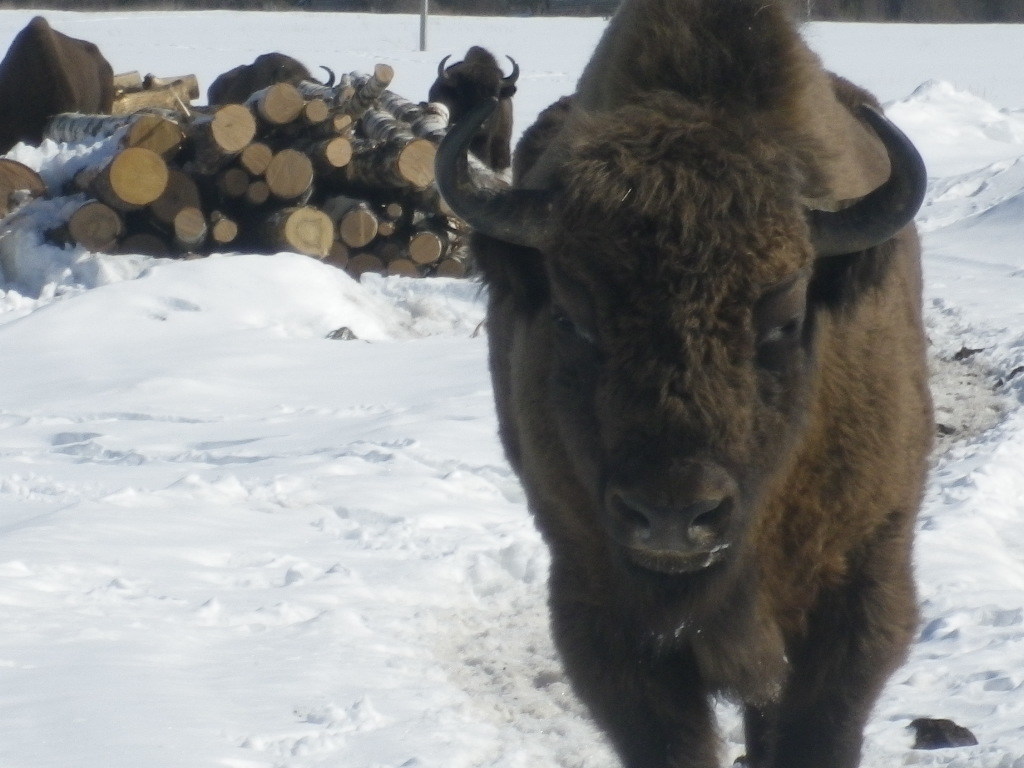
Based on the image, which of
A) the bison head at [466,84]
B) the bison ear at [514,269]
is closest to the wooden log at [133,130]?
the bison head at [466,84]

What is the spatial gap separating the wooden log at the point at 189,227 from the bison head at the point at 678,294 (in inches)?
322

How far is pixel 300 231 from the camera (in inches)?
418

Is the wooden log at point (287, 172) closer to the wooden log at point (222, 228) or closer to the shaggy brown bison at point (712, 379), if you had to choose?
the wooden log at point (222, 228)

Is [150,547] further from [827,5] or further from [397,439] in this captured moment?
[827,5]

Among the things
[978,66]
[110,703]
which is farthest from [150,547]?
[978,66]

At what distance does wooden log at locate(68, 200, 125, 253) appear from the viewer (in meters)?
10.3

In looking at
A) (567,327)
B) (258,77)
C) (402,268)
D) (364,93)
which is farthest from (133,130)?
(567,327)

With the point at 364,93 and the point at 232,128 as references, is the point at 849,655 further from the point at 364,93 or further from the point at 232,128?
the point at 364,93

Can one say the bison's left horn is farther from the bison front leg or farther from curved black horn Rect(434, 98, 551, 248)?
the bison front leg

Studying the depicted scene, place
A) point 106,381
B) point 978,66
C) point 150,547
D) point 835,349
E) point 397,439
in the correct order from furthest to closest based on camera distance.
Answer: point 978,66 < point 106,381 < point 397,439 < point 150,547 < point 835,349

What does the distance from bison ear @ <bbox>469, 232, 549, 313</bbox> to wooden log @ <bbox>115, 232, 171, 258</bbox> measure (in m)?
8.15

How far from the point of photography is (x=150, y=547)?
469 cm

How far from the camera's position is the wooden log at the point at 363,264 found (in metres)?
10.9

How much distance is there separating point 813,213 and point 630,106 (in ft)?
1.44
